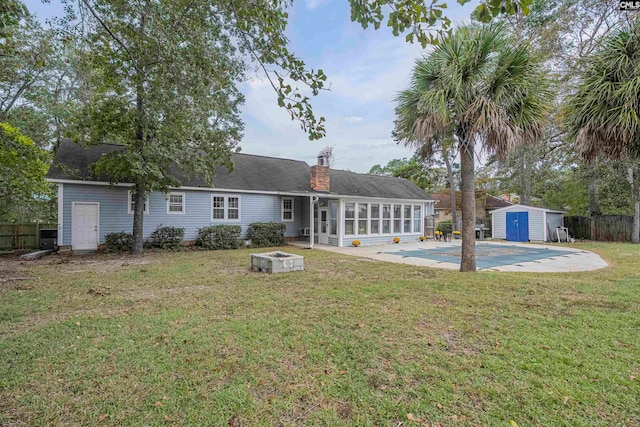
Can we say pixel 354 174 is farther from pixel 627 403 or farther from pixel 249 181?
pixel 627 403

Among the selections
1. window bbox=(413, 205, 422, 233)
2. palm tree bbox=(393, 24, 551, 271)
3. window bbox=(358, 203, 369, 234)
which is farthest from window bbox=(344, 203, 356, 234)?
palm tree bbox=(393, 24, 551, 271)

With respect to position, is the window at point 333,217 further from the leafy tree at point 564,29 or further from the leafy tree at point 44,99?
the leafy tree at point 44,99

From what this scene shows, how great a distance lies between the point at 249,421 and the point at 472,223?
715 cm

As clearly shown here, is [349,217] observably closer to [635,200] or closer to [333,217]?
[333,217]

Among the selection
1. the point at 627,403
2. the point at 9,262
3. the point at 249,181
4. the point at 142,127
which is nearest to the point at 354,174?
the point at 249,181

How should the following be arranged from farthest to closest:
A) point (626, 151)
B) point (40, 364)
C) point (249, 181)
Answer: point (249, 181), point (626, 151), point (40, 364)

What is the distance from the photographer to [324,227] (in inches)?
631

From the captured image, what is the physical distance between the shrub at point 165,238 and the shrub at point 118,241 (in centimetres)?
72

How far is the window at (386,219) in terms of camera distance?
1654 cm

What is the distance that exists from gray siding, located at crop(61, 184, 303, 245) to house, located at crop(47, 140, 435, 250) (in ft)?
0.10

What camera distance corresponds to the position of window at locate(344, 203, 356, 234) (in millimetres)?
15016

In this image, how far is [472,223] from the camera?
7.76 m

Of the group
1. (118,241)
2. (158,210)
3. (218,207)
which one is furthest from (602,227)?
(118,241)

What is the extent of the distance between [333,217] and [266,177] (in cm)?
435
